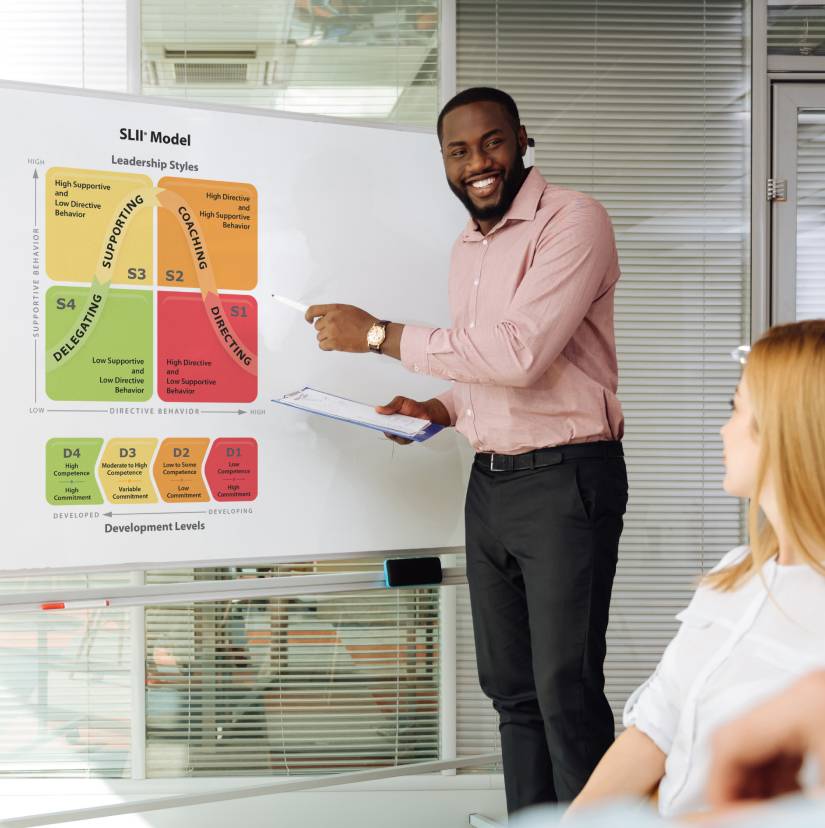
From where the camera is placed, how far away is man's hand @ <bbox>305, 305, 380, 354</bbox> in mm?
1851

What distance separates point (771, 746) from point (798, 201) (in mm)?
2528

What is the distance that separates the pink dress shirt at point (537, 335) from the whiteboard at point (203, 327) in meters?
0.30

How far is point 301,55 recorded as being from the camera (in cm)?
264

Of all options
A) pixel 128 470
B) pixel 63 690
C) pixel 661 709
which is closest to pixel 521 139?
pixel 128 470

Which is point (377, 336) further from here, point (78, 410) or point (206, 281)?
point (78, 410)

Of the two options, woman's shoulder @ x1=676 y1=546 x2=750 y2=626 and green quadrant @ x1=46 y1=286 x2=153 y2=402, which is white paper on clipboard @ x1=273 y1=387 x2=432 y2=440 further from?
woman's shoulder @ x1=676 y1=546 x2=750 y2=626

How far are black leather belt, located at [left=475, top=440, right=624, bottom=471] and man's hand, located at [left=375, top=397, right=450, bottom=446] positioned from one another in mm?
242

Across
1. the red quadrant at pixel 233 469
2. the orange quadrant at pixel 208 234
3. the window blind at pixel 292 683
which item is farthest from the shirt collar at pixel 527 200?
the window blind at pixel 292 683

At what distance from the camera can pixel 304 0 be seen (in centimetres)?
263

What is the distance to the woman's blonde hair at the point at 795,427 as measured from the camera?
863 mm

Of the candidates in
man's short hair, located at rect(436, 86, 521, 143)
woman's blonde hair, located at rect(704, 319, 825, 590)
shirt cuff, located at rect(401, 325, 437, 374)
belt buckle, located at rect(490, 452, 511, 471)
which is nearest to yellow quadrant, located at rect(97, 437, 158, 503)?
shirt cuff, located at rect(401, 325, 437, 374)

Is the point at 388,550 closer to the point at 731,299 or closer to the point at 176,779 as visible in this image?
the point at 176,779

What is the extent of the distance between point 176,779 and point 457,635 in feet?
3.09

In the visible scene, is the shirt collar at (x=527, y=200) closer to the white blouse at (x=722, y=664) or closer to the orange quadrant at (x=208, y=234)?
the orange quadrant at (x=208, y=234)
